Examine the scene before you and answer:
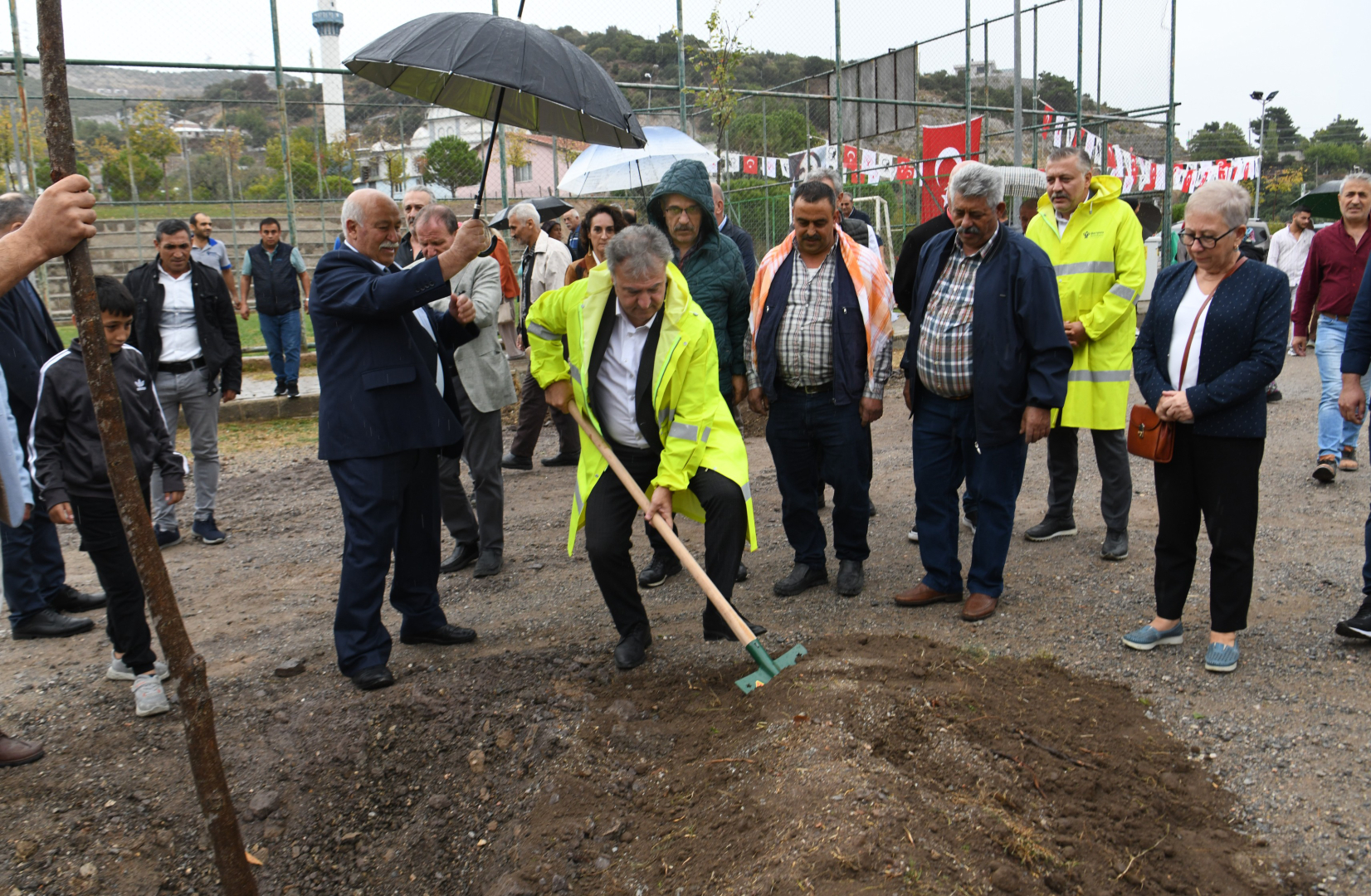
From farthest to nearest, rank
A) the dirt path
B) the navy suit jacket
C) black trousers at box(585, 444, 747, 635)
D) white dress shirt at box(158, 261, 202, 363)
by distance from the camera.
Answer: white dress shirt at box(158, 261, 202, 363)
the navy suit jacket
black trousers at box(585, 444, 747, 635)
the dirt path

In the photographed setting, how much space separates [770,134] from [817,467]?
536 inches

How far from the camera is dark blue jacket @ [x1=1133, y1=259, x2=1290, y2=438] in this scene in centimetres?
363

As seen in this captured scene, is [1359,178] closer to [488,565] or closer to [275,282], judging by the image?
[488,565]

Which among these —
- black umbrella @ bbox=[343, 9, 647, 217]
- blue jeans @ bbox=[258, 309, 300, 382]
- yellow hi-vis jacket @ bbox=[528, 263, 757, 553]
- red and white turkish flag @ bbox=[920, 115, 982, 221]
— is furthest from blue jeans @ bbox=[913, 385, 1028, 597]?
red and white turkish flag @ bbox=[920, 115, 982, 221]

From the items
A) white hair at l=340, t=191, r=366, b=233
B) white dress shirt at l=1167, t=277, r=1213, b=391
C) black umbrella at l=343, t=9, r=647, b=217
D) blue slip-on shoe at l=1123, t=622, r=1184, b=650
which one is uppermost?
black umbrella at l=343, t=9, r=647, b=217

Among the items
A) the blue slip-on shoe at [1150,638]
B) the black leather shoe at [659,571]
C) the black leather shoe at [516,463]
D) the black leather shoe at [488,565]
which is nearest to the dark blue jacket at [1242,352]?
the blue slip-on shoe at [1150,638]

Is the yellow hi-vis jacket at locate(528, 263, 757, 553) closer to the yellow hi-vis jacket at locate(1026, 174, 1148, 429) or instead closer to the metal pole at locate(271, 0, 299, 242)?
the yellow hi-vis jacket at locate(1026, 174, 1148, 429)

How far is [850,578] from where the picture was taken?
4.88 metres

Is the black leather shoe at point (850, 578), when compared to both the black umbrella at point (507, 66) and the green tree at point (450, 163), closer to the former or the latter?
the black umbrella at point (507, 66)

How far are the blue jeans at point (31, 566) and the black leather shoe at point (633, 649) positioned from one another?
2842mm

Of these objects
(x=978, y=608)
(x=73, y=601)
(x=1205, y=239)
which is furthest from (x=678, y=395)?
(x=73, y=601)

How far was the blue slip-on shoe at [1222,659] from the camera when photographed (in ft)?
12.5

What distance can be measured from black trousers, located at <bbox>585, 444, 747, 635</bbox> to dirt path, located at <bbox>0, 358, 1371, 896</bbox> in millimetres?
316

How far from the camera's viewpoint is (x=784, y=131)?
1706 centimetres
